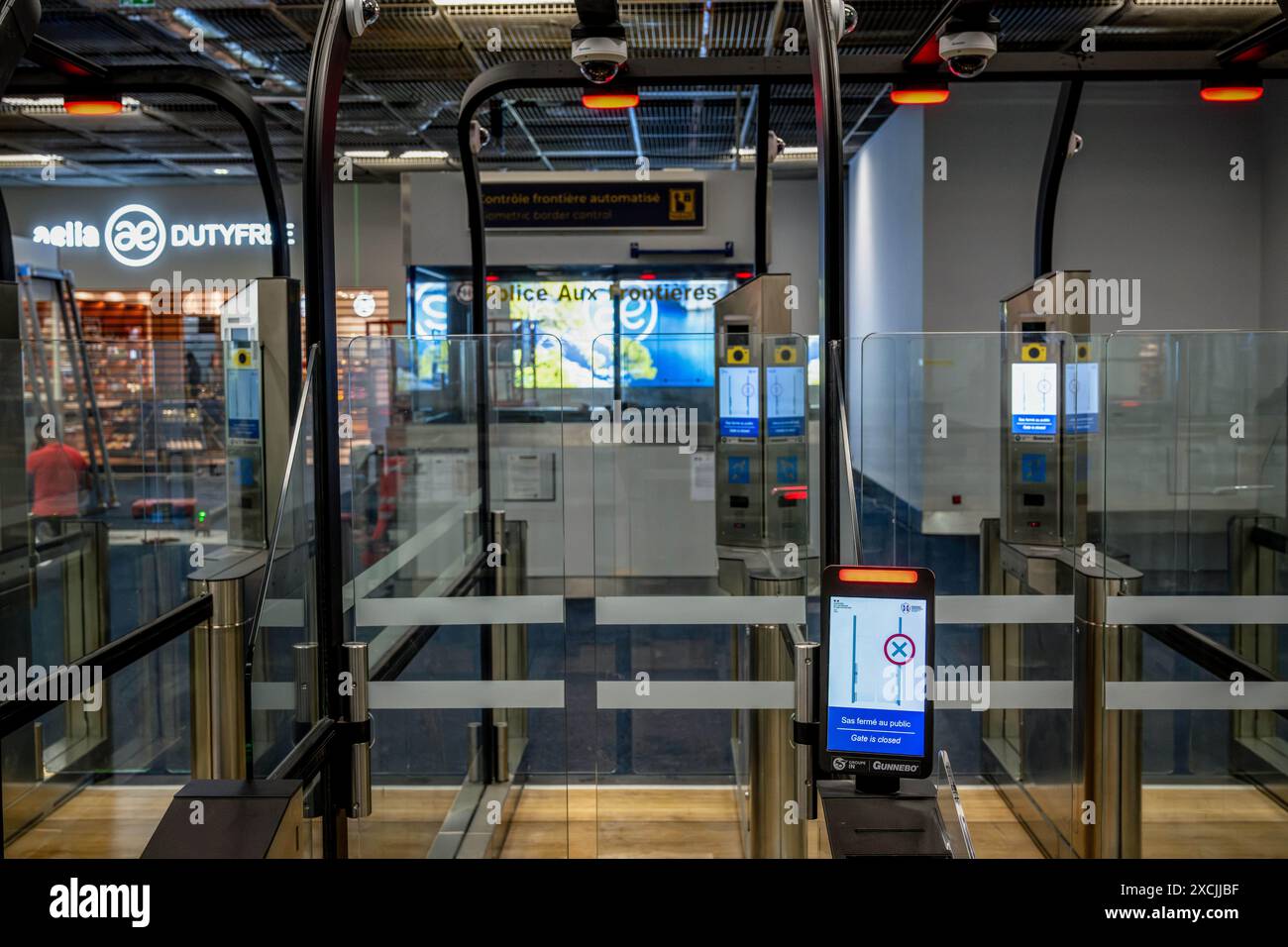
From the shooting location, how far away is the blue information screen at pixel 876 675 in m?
2.11

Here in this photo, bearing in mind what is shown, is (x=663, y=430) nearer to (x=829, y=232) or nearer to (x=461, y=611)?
(x=461, y=611)

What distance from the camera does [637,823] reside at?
4.27 metres

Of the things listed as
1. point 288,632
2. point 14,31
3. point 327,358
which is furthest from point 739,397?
point 14,31

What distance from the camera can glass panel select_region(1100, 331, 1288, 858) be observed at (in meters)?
3.60

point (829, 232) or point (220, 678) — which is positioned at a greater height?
point (829, 232)

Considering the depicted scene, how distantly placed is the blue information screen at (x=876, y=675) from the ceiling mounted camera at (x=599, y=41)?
237 cm

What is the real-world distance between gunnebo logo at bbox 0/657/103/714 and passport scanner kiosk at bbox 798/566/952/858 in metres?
2.03

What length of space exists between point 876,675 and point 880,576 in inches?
7.2

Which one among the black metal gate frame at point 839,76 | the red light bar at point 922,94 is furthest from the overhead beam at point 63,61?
the red light bar at point 922,94

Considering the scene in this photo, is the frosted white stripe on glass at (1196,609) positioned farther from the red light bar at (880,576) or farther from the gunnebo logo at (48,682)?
the gunnebo logo at (48,682)

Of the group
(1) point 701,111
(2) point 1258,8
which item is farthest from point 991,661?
(1) point 701,111

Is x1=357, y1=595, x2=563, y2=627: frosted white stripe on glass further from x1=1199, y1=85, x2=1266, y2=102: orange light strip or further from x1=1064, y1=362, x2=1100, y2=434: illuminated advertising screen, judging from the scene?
x1=1199, y1=85, x2=1266, y2=102: orange light strip
